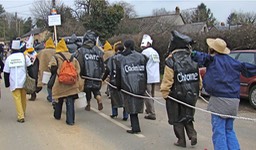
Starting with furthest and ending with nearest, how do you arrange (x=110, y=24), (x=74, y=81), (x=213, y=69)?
(x=110, y=24), (x=74, y=81), (x=213, y=69)

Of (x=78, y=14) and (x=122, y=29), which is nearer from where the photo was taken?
(x=122, y=29)

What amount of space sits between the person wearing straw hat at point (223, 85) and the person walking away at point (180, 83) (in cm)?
68

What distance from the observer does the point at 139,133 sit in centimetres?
744

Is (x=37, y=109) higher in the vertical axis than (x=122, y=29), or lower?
lower

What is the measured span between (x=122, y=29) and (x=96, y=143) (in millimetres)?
28900

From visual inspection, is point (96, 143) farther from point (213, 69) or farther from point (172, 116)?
point (213, 69)

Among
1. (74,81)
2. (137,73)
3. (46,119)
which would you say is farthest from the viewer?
(46,119)

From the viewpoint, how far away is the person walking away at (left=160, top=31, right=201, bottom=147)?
6168 millimetres

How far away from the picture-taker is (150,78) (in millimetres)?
9133

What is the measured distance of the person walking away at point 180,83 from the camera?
20.2ft

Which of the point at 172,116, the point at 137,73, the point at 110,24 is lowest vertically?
the point at 172,116

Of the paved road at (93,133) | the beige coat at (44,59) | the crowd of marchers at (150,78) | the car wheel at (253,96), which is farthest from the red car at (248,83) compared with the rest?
the beige coat at (44,59)

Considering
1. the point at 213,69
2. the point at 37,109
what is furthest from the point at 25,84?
the point at 213,69

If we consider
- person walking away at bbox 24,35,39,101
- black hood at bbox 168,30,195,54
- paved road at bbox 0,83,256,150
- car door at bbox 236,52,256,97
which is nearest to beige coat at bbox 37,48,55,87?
person walking away at bbox 24,35,39,101
